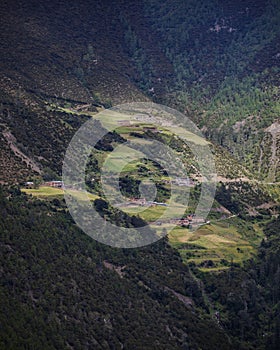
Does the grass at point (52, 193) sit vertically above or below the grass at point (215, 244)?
above

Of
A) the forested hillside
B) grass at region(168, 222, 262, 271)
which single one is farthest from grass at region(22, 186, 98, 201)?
grass at region(168, 222, 262, 271)

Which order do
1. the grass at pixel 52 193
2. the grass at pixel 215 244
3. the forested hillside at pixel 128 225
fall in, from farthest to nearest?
the grass at pixel 215 244 → the grass at pixel 52 193 → the forested hillside at pixel 128 225

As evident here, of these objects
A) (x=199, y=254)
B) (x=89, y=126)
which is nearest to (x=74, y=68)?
(x=89, y=126)

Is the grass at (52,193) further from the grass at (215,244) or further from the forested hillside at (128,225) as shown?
the grass at (215,244)

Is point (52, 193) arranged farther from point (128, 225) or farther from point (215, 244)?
point (215, 244)

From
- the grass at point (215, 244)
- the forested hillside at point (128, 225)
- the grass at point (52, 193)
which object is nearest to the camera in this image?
the forested hillside at point (128, 225)

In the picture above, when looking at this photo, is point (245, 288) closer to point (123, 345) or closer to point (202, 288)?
point (202, 288)

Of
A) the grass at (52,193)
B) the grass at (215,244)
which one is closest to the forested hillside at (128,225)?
the grass at (215,244)

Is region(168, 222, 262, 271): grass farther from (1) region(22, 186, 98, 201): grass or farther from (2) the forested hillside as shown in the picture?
(1) region(22, 186, 98, 201): grass

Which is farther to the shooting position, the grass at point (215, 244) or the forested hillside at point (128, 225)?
the grass at point (215, 244)

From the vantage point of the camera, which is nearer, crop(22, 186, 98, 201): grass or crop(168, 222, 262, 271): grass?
crop(22, 186, 98, 201): grass

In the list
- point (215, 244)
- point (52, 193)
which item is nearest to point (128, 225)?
point (52, 193)
